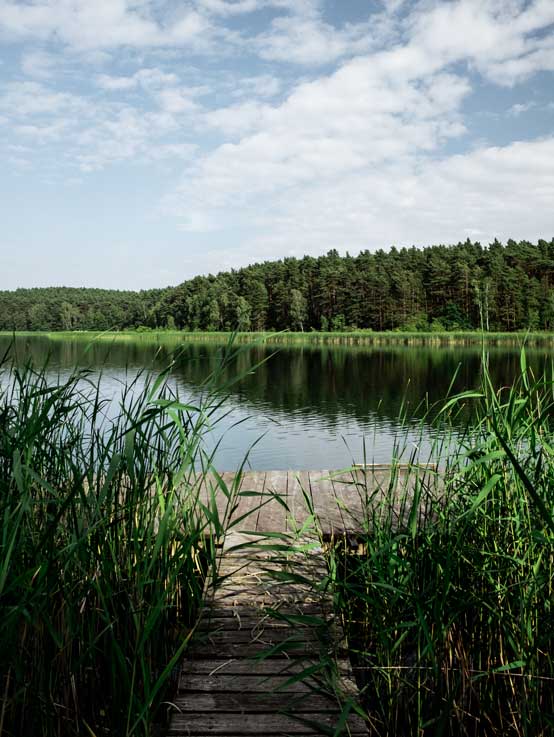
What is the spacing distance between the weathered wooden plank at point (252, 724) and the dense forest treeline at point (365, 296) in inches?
2190

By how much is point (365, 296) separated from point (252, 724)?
70.4 metres

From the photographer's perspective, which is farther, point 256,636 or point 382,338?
point 382,338

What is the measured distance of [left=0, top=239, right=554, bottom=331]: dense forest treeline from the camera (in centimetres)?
6066

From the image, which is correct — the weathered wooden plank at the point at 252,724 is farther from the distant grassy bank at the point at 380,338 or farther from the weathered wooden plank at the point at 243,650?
the distant grassy bank at the point at 380,338

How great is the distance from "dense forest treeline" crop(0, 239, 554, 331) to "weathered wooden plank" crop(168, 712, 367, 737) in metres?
55.6

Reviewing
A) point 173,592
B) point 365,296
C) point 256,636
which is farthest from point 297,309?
point 256,636

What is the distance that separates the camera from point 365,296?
70750 mm

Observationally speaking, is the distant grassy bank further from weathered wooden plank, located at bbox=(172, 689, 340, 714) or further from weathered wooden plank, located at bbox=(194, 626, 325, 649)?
weathered wooden plank, located at bbox=(172, 689, 340, 714)

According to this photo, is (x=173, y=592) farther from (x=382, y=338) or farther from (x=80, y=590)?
(x=382, y=338)

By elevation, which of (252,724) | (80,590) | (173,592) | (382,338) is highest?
(382,338)

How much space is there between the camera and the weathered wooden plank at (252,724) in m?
1.78

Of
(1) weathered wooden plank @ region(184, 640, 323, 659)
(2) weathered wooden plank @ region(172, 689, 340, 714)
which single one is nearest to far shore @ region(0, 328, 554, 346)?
(1) weathered wooden plank @ region(184, 640, 323, 659)

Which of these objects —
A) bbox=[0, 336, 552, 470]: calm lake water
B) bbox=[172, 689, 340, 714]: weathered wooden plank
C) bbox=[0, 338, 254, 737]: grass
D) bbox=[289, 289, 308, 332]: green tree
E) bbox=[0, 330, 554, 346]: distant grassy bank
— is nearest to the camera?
bbox=[0, 338, 254, 737]: grass

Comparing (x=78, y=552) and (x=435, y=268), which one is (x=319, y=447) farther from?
(x=435, y=268)
